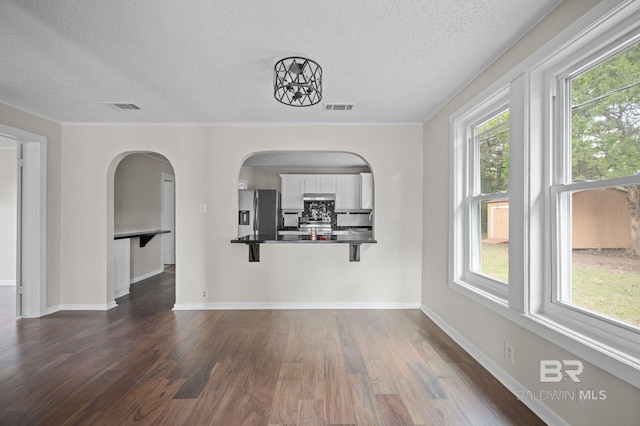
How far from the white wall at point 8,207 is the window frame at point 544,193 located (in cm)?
726

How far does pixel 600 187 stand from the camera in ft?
5.75

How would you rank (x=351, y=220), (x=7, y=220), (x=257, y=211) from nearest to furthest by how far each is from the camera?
1. (x=7, y=220)
2. (x=257, y=211)
3. (x=351, y=220)

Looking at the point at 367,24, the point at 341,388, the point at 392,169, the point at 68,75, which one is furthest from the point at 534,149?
the point at 68,75

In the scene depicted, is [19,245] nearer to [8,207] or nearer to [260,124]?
[8,207]

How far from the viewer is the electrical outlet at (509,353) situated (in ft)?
7.61

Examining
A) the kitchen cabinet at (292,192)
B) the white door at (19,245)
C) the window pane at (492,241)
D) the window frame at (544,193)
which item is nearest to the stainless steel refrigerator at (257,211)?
the kitchen cabinet at (292,192)

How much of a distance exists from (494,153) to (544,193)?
34.1 inches

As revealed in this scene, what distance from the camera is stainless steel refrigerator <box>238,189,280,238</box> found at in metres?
6.68

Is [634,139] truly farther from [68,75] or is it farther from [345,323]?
[68,75]

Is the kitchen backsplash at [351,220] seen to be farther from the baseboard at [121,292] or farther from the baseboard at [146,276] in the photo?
the baseboard at [121,292]

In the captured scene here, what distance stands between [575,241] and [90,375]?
11.1ft

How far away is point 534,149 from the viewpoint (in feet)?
6.97

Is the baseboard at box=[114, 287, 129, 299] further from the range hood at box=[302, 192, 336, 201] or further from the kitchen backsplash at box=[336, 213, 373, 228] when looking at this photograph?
the kitchen backsplash at box=[336, 213, 373, 228]

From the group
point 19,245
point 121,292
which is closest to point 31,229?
point 19,245
